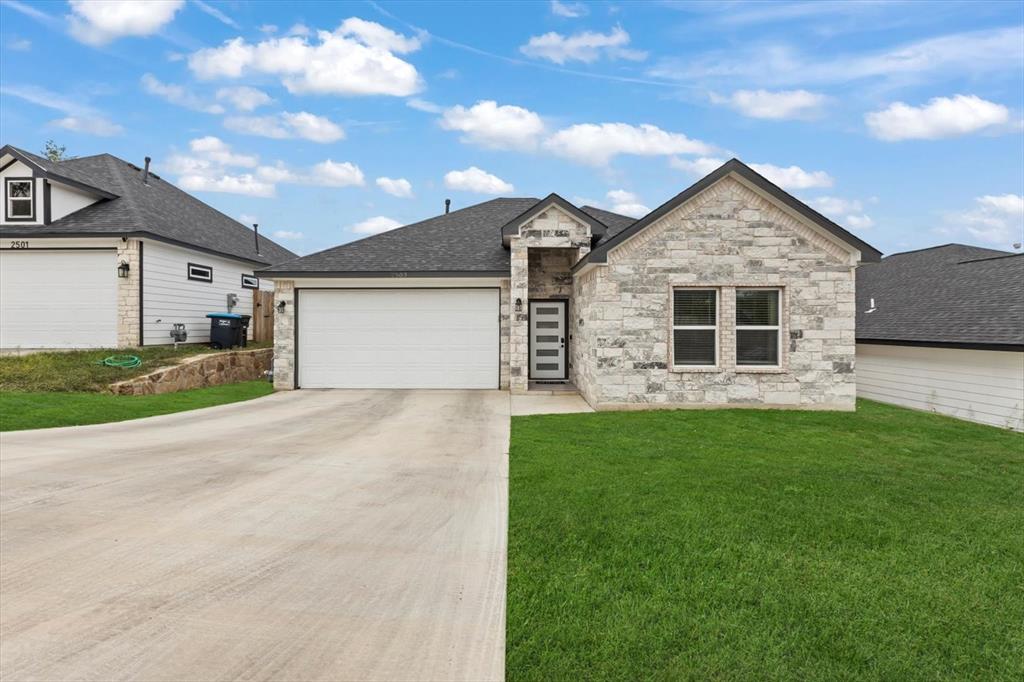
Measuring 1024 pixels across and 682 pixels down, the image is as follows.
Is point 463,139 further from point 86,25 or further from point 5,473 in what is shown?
point 5,473

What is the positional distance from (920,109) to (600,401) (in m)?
20.3

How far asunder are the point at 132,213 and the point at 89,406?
27.0ft

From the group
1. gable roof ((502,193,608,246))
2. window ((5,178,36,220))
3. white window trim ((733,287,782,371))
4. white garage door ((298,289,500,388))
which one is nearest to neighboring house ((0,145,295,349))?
window ((5,178,36,220))

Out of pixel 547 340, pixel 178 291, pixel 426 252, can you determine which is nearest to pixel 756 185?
pixel 547 340

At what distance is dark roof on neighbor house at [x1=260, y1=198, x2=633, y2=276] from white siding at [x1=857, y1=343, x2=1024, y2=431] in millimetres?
8608

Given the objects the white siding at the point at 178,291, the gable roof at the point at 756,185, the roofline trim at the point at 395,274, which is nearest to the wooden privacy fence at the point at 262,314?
the white siding at the point at 178,291

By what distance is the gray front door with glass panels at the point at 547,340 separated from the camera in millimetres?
15453

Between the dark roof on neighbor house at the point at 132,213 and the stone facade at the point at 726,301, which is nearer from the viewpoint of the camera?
the stone facade at the point at 726,301

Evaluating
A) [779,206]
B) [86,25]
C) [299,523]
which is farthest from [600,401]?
[86,25]

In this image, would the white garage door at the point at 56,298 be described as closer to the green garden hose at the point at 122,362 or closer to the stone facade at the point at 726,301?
the green garden hose at the point at 122,362

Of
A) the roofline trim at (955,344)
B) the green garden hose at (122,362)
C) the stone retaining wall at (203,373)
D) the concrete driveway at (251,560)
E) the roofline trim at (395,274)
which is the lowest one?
the concrete driveway at (251,560)

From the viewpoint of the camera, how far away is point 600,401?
36.3ft

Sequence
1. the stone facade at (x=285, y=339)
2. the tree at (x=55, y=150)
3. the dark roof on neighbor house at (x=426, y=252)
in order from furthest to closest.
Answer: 1. the tree at (x=55, y=150)
2. the stone facade at (x=285, y=339)
3. the dark roof on neighbor house at (x=426, y=252)

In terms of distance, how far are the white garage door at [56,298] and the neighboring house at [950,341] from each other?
22141 millimetres
